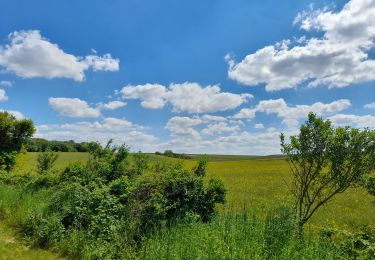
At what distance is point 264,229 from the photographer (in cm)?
687

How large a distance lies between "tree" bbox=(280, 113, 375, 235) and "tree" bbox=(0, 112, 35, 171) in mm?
19207

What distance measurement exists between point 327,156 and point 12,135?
21.0 m

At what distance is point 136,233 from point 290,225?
3.25 metres

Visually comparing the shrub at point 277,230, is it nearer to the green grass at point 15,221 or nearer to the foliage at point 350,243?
the foliage at point 350,243

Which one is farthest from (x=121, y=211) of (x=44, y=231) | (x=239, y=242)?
(x=239, y=242)

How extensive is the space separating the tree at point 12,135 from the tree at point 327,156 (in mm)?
19207

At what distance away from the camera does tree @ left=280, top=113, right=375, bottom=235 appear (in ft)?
28.9

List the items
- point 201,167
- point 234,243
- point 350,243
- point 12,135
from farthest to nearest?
point 12,135 < point 201,167 < point 350,243 < point 234,243

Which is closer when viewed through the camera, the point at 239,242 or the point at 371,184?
the point at 239,242

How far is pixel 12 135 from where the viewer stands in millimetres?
23984

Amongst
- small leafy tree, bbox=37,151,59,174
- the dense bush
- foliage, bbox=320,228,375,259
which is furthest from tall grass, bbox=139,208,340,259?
small leafy tree, bbox=37,151,59,174

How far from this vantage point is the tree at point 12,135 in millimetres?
23170

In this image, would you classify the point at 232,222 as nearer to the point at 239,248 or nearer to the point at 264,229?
the point at 264,229

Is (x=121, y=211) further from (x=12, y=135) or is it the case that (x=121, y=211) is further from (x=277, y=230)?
(x=12, y=135)
